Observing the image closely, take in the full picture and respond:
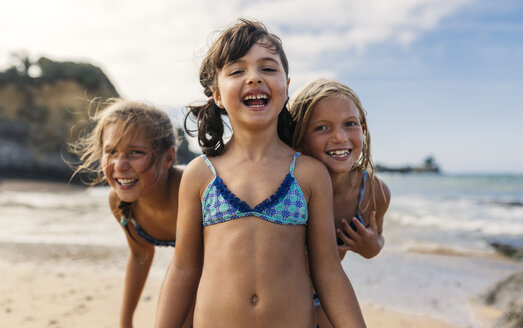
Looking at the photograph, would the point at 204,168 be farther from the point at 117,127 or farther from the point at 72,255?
the point at 72,255

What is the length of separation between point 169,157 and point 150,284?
9.47ft

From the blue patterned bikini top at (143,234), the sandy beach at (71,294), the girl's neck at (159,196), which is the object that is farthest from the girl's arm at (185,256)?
Answer: the sandy beach at (71,294)

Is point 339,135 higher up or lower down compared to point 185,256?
higher up

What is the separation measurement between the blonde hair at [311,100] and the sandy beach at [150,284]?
2.58m

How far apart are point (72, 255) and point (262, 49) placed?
595 centimetres

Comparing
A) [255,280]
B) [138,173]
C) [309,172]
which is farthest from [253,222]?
[138,173]

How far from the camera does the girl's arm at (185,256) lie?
71.2 inches

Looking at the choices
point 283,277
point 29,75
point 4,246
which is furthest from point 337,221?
point 29,75

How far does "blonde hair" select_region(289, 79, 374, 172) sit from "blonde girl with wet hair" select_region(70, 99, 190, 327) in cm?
100

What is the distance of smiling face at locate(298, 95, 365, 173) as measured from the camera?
2139mm

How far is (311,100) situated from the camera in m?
2.23

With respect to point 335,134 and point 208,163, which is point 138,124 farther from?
point 335,134

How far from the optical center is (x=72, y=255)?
6512 mm

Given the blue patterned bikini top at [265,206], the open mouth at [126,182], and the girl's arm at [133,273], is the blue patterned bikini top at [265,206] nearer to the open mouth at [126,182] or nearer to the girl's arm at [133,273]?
the open mouth at [126,182]
